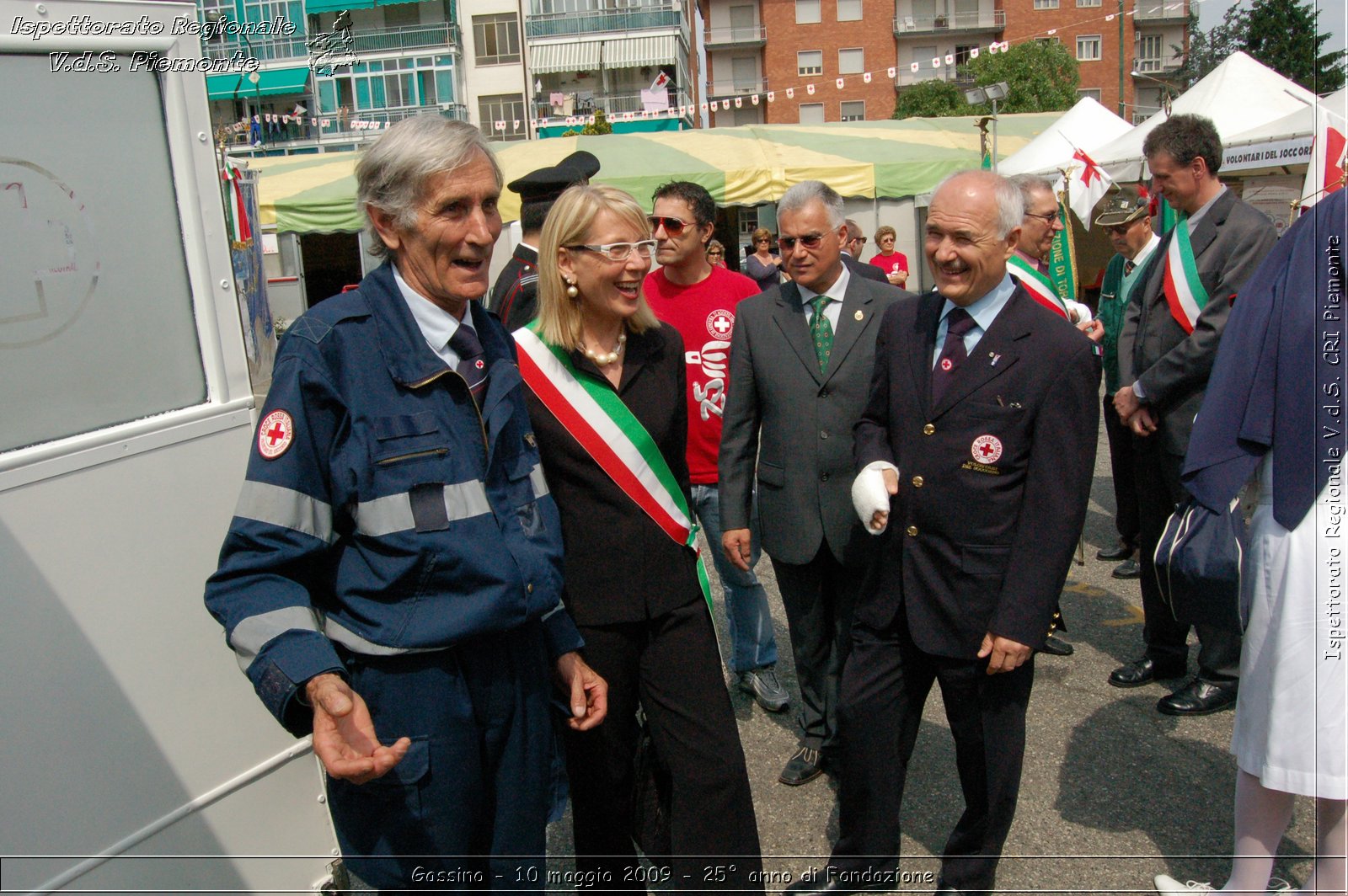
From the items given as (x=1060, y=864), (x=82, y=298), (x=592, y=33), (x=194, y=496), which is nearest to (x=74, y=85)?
(x=82, y=298)

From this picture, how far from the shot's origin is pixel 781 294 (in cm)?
350

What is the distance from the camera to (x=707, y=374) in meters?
4.17

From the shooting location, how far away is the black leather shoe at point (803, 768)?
3541 millimetres

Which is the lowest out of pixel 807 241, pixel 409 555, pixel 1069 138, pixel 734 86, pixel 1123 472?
pixel 1123 472

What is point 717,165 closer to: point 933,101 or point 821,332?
point 821,332

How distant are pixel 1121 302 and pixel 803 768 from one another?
10.3 feet

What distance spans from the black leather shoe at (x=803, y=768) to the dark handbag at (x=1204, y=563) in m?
1.56

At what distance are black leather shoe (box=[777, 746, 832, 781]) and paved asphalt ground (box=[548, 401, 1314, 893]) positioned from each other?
35 millimetres

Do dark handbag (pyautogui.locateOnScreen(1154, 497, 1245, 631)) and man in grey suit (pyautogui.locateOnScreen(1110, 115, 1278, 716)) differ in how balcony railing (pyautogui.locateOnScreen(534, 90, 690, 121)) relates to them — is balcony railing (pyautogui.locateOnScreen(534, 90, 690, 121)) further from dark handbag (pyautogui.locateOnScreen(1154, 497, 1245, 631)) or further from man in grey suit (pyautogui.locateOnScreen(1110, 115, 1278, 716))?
dark handbag (pyautogui.locateOnScreen(1154, 497, 1245, 631))

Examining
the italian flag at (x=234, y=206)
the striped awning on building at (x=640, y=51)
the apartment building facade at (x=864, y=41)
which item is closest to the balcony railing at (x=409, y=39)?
the striped awning on building at (x=640, y=51)

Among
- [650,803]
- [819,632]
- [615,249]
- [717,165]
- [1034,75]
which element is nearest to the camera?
[615,249]

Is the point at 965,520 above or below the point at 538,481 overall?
below

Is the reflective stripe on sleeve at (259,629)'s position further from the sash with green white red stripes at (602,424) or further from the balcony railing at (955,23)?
the balcony railing at (955,23)

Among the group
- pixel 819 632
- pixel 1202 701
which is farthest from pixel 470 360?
pixel 1202 701
